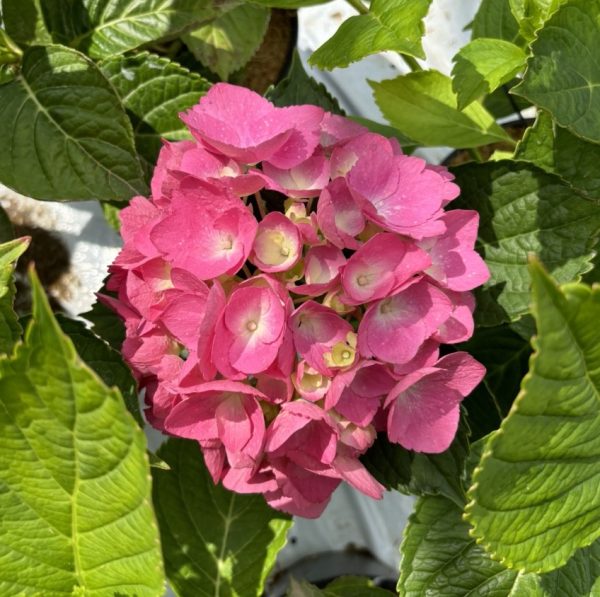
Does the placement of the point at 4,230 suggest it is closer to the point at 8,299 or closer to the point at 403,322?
the point at 8,299

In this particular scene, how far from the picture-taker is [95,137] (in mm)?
667

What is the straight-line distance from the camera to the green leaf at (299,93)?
69 centimetres

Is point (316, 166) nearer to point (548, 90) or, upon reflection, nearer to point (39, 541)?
point (548, 90)

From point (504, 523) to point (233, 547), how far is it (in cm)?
34

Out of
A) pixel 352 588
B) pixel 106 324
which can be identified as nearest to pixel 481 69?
pixel 106 324

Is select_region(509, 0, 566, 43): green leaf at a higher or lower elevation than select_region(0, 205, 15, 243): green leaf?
higher

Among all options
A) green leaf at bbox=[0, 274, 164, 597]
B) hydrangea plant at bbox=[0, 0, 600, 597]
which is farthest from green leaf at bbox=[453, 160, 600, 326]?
green leaf at bbox=[0, 274, 164, 597]

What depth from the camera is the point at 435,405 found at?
0.54 m

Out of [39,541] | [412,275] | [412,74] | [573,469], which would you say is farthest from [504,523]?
[412,74]

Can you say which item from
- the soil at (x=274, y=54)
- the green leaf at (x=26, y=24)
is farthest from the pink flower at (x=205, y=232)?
the soil at (x=274, y=54)

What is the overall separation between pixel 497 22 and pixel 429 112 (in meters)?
0.12

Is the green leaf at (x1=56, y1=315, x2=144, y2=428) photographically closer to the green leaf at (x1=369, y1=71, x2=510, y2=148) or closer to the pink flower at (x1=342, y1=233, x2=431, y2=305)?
the pink flower at (x1=342, y1=233, x2=431, y2=305)

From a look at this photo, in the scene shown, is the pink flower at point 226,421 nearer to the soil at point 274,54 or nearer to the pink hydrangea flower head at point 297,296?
the pink hydrangea flower head at point 297,296

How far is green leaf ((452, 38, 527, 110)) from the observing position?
60 cm
